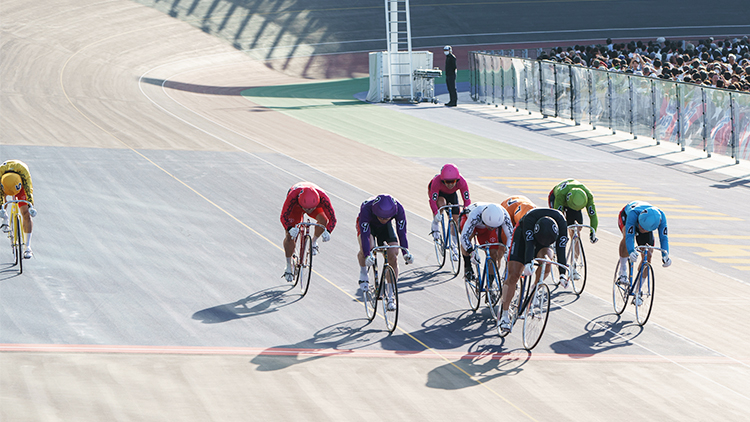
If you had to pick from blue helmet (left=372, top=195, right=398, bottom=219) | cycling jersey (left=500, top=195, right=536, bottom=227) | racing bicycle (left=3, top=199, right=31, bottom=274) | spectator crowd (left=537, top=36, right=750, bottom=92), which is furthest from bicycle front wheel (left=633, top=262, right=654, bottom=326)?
spectator crowd (left=537, top=36, right=750, bottom=92)

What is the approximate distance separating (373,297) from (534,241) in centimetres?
192

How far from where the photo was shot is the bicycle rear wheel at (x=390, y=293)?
827cm

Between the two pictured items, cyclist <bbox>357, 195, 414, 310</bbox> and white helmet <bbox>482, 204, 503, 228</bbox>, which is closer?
white helmet <bbox>482, 204, 503, 228</bbox>

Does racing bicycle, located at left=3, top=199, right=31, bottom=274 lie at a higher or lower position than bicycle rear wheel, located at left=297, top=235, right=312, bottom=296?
higher

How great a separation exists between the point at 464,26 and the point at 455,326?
32.3 meters

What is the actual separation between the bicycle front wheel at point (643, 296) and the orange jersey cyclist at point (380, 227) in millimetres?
→ 2547

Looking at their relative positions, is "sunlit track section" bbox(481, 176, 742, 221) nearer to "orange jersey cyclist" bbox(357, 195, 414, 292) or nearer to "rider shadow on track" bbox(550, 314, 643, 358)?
"rider shadow on track" bbox(550, 314, 643, 358)

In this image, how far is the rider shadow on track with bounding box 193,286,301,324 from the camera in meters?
9.21

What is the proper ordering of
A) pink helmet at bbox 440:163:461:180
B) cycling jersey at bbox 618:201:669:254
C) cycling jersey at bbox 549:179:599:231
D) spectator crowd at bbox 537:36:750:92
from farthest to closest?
spectator crowd at bbox 537:36:750:92 → pink helmet at bbox 440:163:461:180 → cycling jersey at bbox 549:179:599:231 → cycling jersey at bbox 618:201:669:254

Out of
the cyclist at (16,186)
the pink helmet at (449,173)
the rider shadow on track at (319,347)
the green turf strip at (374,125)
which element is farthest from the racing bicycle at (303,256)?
the green turf strip at (374,125)

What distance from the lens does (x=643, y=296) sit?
9148mm

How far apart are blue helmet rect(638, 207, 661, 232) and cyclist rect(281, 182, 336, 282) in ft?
10.9

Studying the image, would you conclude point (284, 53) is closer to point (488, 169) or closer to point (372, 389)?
point (488, 169)

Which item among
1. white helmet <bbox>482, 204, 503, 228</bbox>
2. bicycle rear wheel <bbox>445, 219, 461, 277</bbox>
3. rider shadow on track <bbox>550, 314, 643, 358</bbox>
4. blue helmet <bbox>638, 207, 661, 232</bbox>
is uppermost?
white helmet <bbox>482, 204, 503, 228</bbox>
